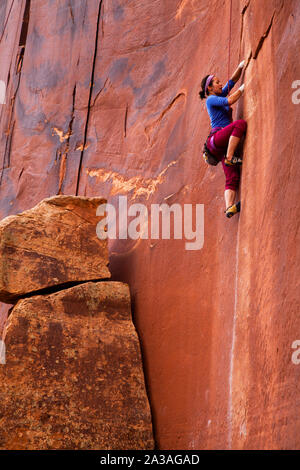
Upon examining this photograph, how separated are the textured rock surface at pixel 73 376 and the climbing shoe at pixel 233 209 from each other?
1762mm

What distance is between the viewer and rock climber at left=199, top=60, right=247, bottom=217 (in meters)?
6.13

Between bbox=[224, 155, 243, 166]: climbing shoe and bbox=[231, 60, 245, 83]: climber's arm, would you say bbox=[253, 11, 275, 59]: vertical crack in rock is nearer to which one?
bbox=[231, 60, 245, 83]: climber's arm

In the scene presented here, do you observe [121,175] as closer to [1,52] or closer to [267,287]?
[267,287]

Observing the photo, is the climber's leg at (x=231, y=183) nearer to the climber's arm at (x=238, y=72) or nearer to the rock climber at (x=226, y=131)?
the rock climber at (x=226, y=131)

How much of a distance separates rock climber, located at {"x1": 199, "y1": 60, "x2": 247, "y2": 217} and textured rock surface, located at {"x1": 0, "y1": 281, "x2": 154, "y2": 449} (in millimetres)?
1796

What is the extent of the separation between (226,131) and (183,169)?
4.16 ft

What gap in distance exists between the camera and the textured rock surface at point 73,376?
19.8ft

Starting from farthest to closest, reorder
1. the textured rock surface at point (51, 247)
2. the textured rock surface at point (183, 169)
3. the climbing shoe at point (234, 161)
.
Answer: the textured rock surface at point (51, 247) → the climbing shoe at point (234, 161) → the textured rock surface at point (183, 169)

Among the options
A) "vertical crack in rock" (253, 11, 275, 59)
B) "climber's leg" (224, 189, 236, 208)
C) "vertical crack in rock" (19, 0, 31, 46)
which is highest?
"vertical crack in rock" (19, 0, 31, 46)

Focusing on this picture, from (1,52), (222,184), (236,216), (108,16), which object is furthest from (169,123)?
(1,52)

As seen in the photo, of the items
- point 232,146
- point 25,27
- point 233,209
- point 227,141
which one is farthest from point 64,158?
point 233,209

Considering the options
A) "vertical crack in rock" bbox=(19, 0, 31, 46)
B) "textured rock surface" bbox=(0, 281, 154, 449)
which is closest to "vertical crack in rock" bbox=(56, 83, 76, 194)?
"vertical crack in rock" bbox=(19, 0, 31, 46)

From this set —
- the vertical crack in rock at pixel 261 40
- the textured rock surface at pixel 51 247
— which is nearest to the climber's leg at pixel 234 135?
the vertical crack in rock at pixel 261 40

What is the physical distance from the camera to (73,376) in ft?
21.1
